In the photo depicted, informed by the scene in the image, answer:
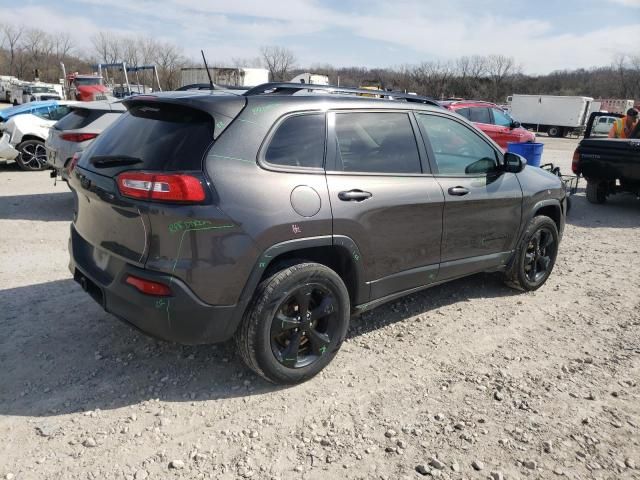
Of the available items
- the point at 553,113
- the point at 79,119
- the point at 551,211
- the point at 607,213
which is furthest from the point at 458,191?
the point at 553,113

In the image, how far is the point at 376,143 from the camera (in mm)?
3443

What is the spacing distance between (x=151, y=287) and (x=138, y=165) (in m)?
0.69

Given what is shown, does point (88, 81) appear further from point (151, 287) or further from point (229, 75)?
point (151, 287)

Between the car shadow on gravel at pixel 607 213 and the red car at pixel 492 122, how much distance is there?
3594mm

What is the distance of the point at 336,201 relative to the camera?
308cm

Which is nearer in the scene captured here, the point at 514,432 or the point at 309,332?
the point at 514,432

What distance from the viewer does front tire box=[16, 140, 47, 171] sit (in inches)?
419

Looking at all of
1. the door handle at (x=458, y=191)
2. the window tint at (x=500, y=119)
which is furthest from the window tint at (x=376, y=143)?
the window tint at (x=500, y=119)

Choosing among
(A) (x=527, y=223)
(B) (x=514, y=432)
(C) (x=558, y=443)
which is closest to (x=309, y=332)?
(B) (x=514, y=432)

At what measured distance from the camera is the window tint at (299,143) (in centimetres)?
293

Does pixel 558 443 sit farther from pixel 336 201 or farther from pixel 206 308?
pixel 206 308

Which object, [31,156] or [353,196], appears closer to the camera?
[353,196]

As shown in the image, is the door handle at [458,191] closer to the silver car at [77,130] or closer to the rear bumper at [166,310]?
the rear bumper at [166,310]

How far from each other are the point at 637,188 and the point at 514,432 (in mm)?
8099
